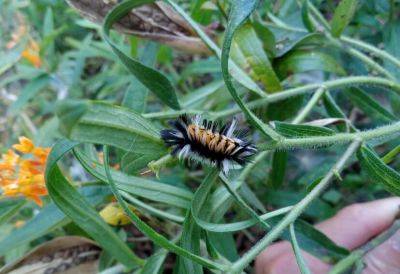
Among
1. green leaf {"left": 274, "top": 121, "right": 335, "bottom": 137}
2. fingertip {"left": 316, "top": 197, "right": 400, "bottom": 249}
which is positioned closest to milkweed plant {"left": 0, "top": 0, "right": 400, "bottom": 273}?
green leaf {"left": 274, "top": 121, "right": 335, "bottom": 137}

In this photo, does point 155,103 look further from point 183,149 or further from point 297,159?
point 183,149

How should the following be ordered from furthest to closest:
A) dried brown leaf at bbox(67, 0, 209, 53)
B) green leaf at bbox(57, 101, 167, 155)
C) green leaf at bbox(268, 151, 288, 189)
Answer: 1. green leaf at bbox(268, 151, 288, 189)
2. dried brown leaf at bbox(67, 0, 209, 53)
3. green leaf at bbox(57, 101, 167, 155)

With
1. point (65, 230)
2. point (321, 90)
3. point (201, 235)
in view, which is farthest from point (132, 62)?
point (65, 230)

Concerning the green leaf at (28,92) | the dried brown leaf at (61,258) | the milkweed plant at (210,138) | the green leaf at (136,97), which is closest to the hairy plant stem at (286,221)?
the milkweed plant at (210,138)

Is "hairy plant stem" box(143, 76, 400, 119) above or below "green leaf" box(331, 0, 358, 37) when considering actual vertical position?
below

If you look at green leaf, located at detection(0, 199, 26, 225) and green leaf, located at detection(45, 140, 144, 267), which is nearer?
green leaf, located at detection(45, 140, 144, 267)

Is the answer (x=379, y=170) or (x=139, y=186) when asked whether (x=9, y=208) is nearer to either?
(x=139, y=186)

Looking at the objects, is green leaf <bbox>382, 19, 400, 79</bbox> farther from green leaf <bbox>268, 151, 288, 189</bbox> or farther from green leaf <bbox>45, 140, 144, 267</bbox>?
green leaf <bbox>45, 140, 144, 267</bbox>
